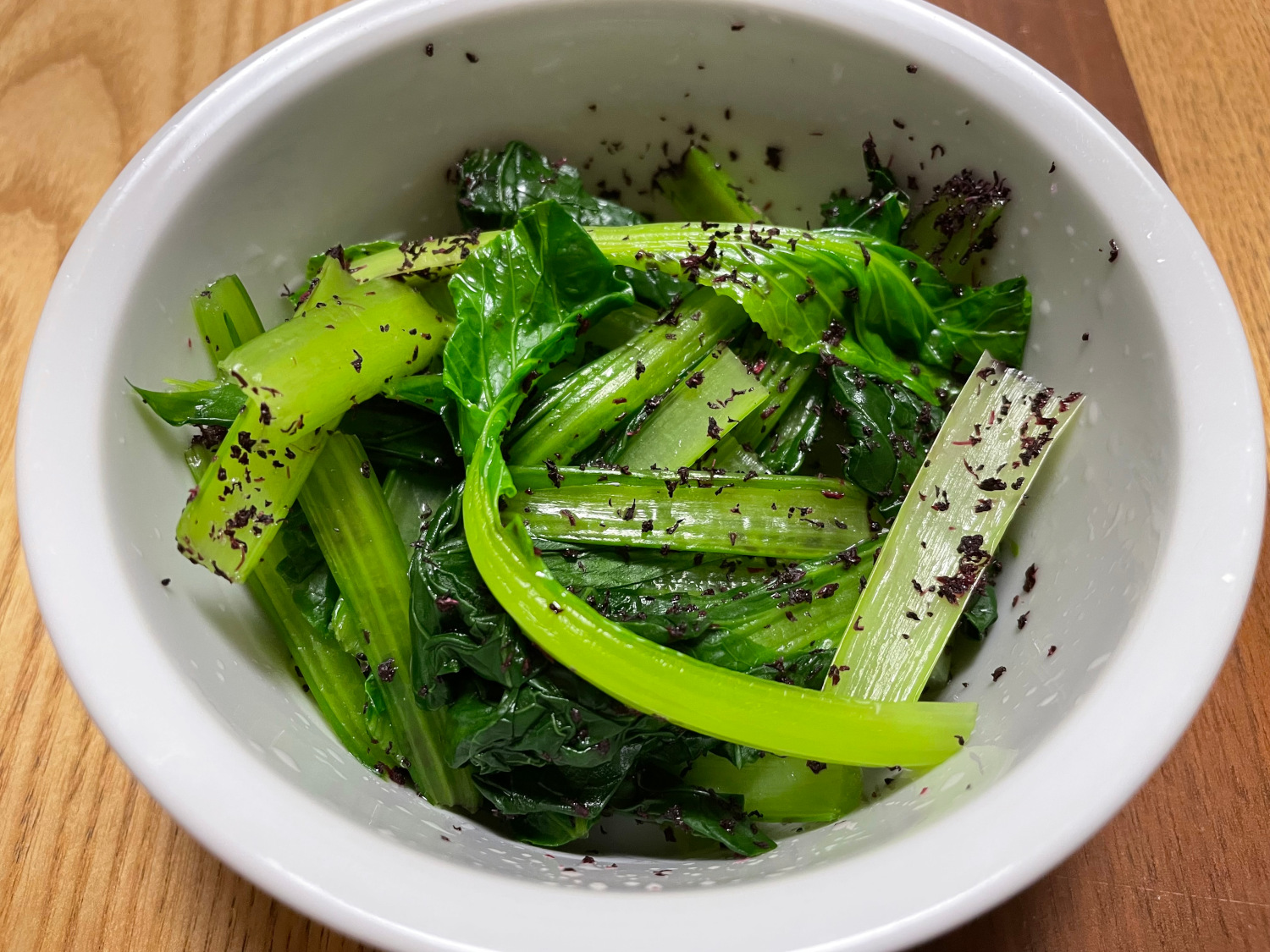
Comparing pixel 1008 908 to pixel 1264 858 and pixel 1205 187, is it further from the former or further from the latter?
pixel 1205 187

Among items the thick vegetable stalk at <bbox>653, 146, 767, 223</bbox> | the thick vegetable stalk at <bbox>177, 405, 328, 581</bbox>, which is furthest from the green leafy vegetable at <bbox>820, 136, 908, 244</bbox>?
the thick vegetable stalk at <bbox>177, 405, 328, 581</bbox>

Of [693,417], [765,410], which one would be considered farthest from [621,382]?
[765,410]

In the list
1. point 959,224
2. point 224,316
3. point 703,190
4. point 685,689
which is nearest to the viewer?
point 685,689

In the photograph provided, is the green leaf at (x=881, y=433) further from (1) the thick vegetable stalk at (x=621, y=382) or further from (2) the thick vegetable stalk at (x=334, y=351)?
(2) the thick vegetable stalk at (x=334, y=351)

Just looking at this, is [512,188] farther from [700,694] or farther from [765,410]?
[700,694]

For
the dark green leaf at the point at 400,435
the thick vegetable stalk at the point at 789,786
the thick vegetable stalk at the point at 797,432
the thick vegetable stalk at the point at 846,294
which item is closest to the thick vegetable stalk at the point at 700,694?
the thick vegetable stalk at the point at 789,786

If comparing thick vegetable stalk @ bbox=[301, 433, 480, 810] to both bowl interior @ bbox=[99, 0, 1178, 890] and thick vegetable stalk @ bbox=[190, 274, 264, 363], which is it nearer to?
bowl interior @ bbox=[99, 0, 1178, 890]
